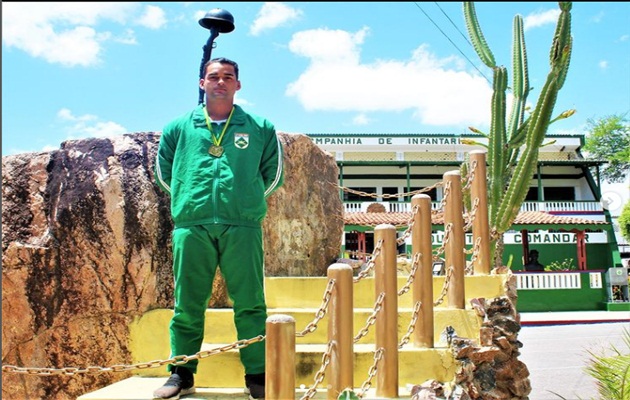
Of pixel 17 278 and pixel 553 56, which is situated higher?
pixel 553 56

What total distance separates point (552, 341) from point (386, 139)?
46.3ft

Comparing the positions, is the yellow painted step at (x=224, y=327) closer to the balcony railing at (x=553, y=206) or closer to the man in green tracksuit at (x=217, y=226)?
the man in green tracksuit at (x=217, y=226)

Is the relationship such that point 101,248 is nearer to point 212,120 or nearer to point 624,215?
point 212,120

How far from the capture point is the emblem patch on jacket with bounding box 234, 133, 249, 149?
323 centimetres

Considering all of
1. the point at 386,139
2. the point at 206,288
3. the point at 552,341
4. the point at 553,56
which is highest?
the point at 386,139

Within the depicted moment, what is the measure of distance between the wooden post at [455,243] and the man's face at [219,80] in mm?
1840

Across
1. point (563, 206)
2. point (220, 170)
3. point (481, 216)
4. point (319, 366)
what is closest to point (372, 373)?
point (319, 366)

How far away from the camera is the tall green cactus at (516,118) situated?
7.78 metres

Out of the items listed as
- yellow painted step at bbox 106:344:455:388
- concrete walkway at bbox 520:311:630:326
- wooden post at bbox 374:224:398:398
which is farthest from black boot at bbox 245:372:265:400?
concrete walkway at bbox 520:311:630:326

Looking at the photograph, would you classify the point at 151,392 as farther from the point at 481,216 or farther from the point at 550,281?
the point at 550,281

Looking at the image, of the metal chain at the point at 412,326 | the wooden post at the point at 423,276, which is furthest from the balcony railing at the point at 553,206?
the metal chain at the point at 412,326

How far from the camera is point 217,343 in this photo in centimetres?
394

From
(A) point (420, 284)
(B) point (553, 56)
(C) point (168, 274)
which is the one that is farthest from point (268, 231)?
(B) point (553, 56)

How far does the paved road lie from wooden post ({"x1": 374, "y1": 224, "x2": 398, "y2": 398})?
1.87m
